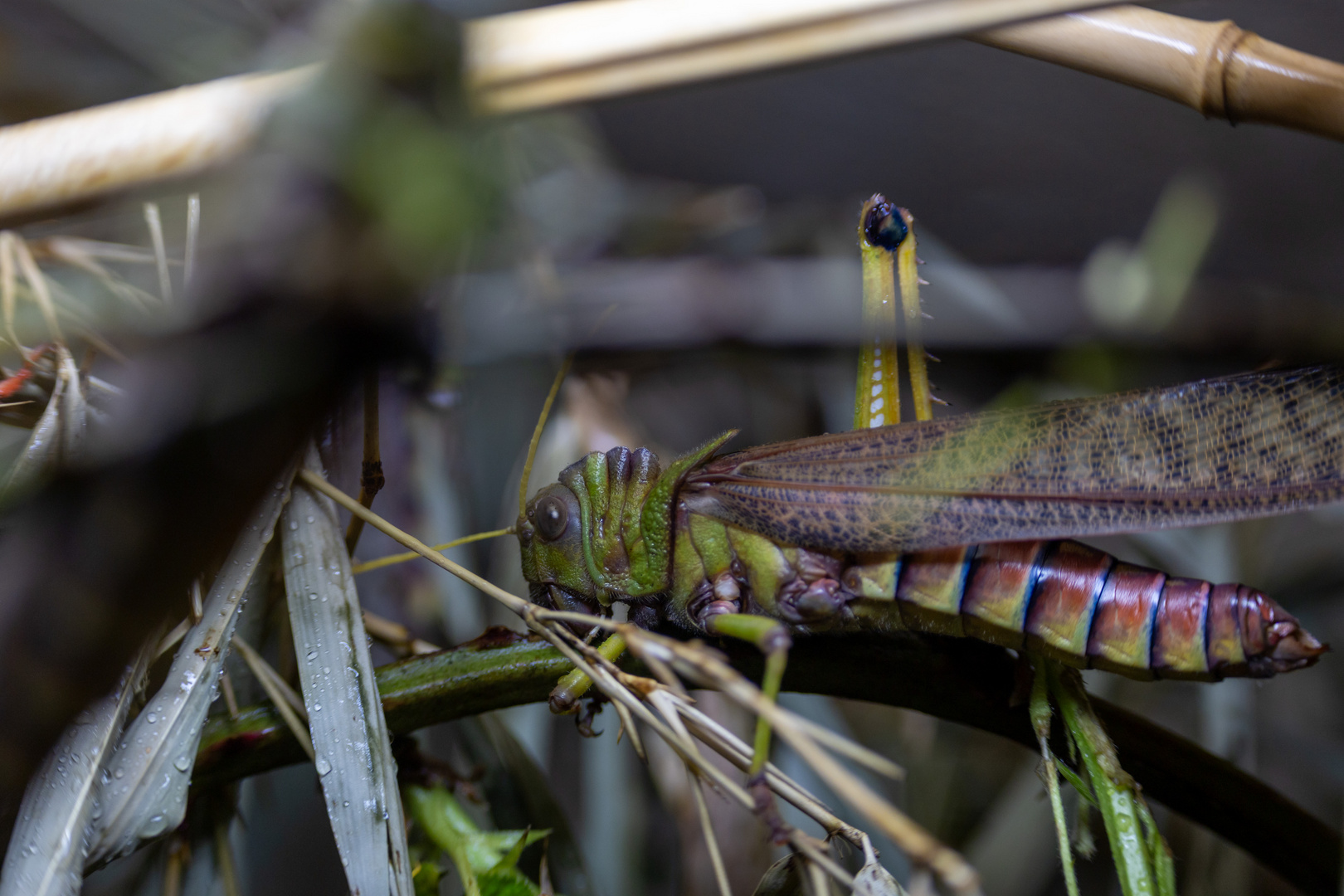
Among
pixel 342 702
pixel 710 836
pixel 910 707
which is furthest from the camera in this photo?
pixel 910 707

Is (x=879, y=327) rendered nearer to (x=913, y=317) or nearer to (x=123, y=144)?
(x=913, y=317)

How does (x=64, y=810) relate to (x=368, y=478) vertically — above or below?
below

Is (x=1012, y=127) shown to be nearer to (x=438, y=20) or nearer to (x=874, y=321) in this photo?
(x=874, y=321)

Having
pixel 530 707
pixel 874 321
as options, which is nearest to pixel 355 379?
pixel 874 321

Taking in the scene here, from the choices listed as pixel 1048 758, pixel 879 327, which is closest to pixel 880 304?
pixel 879 327

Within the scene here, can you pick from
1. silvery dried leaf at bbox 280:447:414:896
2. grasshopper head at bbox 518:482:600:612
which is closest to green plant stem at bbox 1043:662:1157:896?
grasshopper head at bbox 518:482:600:612
